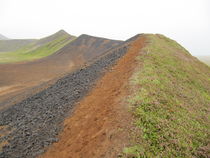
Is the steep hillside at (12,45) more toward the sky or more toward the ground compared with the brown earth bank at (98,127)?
more toward the ground

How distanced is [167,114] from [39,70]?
31331mm

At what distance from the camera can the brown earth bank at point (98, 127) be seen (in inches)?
216

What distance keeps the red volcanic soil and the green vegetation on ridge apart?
1252cm

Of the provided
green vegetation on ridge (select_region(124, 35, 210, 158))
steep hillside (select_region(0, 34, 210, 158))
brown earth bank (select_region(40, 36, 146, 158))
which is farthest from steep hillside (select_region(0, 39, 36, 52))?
green vegetation on ridge (select_region(124, 35, 210, 158))

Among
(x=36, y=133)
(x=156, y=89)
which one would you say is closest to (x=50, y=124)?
(x=36, y=133)

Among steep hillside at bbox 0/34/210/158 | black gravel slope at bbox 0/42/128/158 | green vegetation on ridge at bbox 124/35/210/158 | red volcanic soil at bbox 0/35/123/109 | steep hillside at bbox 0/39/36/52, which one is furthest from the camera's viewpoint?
steep hillside at bbox 0/39/36/52

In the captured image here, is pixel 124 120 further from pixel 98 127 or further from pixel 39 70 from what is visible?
pixel 39 70

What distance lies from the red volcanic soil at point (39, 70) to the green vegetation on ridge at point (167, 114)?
12525 millimetres

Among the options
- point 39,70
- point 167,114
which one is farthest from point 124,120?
point 39,70

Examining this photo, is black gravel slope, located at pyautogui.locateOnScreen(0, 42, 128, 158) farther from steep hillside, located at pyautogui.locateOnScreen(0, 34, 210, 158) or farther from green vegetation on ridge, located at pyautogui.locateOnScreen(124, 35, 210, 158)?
green vegetation on ridge, located at pyautogui.locateOnScreen(124, 35, 210, 158)

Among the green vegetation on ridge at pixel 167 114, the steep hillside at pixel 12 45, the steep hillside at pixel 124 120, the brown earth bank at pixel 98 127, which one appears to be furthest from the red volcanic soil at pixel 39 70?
the steep hillside at pixel 12 45

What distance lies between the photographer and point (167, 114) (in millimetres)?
6887

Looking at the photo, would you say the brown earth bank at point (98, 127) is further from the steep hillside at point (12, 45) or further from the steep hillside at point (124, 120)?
the steep hillside at point (12, 45)

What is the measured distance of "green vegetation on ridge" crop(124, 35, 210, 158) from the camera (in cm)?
539
